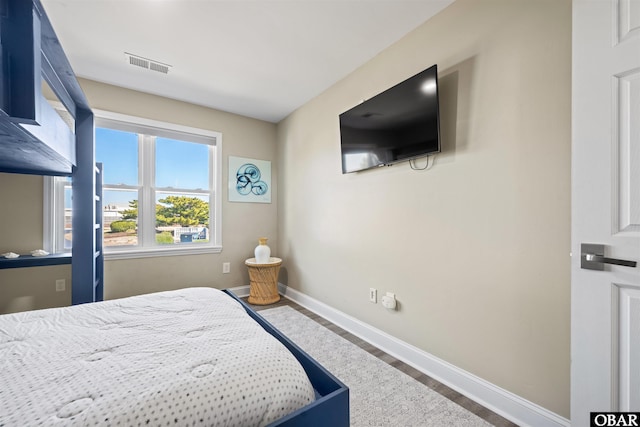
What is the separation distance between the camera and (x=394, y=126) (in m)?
1.96

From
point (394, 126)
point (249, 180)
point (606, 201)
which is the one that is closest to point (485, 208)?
point (606, 201)

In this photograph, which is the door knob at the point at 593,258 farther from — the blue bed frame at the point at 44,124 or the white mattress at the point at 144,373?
the blue bed frame at the point at 44,124

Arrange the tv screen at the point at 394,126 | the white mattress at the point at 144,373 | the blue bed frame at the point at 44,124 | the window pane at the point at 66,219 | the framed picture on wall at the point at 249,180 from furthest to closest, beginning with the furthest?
the framed picture on wall at the point at 249,180
the window pane at the point at 66,219
the tv screen at the point at 394,126
the blue bed frame at the point at 44,124
the white mattress at the point at 144,373

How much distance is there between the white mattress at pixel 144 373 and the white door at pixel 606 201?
111 cm

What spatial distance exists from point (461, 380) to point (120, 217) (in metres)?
3.50

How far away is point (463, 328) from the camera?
166 centimetres

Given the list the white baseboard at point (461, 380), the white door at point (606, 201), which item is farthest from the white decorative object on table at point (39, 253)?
the white door at point (606, 201)

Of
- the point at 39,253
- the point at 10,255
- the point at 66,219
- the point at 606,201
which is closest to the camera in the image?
the point at 606,201

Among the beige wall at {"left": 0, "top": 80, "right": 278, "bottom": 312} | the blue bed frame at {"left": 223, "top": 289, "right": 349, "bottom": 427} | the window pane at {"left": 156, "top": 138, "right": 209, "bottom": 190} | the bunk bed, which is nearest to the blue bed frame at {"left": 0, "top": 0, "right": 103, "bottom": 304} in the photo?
the bunk bed

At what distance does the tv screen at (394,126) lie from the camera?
1.71 metres

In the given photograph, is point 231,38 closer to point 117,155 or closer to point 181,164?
point 181,164

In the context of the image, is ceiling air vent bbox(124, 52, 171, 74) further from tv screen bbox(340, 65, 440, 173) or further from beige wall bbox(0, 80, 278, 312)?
tv screen bbox(340, 65, 440, 173)

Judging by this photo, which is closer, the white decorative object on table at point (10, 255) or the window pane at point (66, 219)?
the white decorative object on table at point (10, 255)

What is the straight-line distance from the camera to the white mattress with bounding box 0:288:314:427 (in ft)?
2.26
